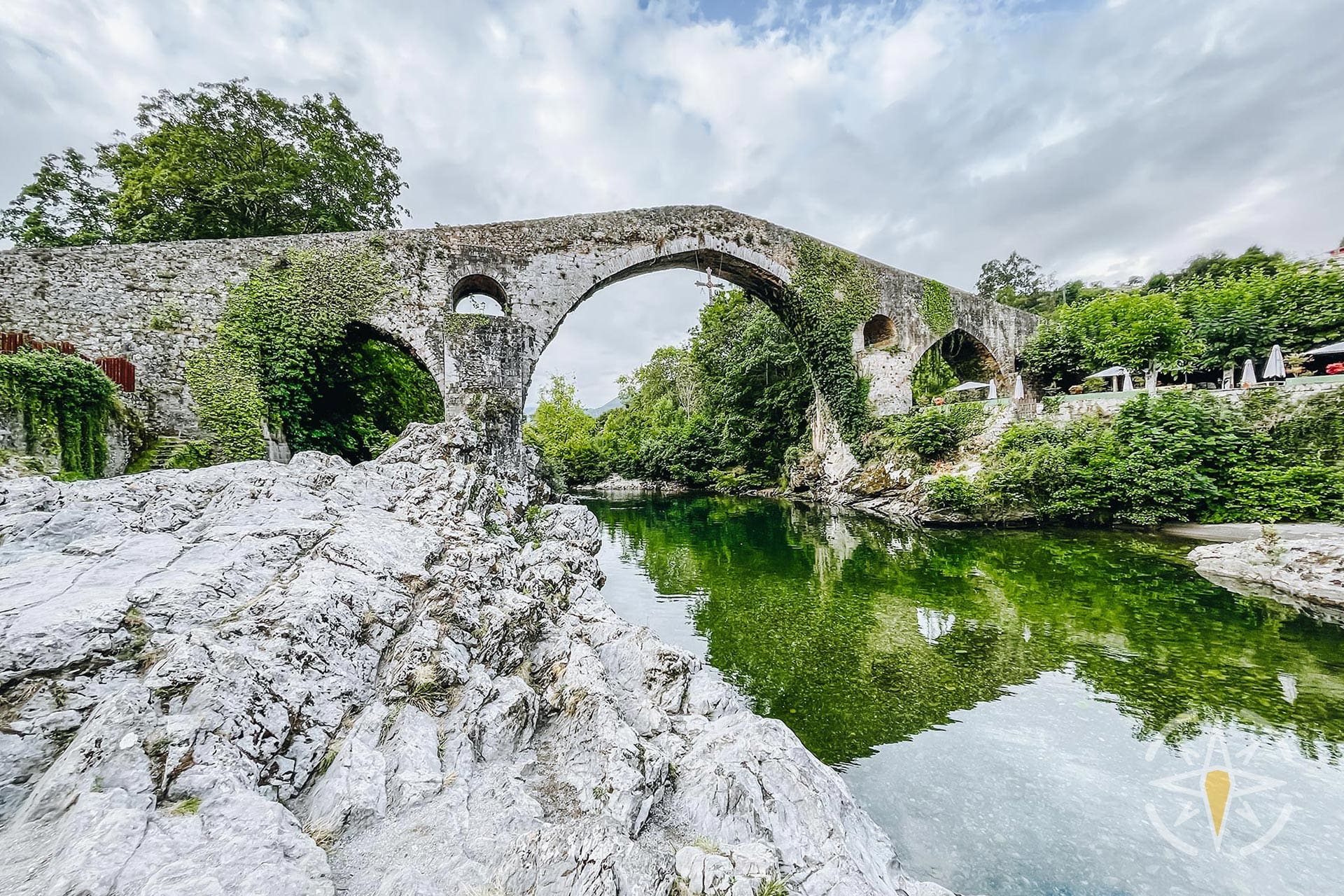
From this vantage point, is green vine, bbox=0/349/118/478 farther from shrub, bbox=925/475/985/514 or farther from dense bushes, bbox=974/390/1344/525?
dense bushes, bbox=974/390/1344/525

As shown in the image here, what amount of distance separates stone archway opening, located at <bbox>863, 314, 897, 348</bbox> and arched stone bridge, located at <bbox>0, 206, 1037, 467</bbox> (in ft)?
3.27

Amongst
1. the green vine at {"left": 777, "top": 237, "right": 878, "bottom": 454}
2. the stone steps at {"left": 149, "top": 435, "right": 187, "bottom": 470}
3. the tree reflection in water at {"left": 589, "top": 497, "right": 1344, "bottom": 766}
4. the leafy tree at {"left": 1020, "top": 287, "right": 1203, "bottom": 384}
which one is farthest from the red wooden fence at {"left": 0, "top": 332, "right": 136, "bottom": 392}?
the leafy tree at {"left": 1020, "top": 287, "right": 1203, "bottom": 384}

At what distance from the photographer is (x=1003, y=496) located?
11.5 m

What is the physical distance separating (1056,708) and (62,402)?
38.1ft

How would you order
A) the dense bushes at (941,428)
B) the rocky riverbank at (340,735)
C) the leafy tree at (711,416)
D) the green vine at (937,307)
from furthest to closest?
1. the leafy tree at (711,416)
2. the green vine at (937,307)
3. the dense bushes at (941,428)
4. the rocky riverbank at (340,735)

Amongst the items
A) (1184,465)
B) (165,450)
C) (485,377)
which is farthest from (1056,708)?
(165,450)

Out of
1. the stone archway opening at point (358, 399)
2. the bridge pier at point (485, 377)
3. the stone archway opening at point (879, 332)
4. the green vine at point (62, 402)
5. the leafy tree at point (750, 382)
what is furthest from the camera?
the leafy tree at point (750, 382)

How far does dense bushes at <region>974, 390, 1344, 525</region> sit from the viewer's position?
9156mm

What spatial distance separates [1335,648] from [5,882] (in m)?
9.15

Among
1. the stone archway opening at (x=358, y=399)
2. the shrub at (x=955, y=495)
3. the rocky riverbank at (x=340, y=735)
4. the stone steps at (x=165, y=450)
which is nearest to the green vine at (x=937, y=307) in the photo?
Answer: the shrub at (x=955, y=495)

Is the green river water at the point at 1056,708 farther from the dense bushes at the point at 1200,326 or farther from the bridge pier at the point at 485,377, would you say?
the dense bushes at the point at 1200,326

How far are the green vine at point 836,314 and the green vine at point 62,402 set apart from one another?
1512cm

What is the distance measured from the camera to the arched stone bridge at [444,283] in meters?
8.65

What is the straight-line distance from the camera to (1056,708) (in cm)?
404
